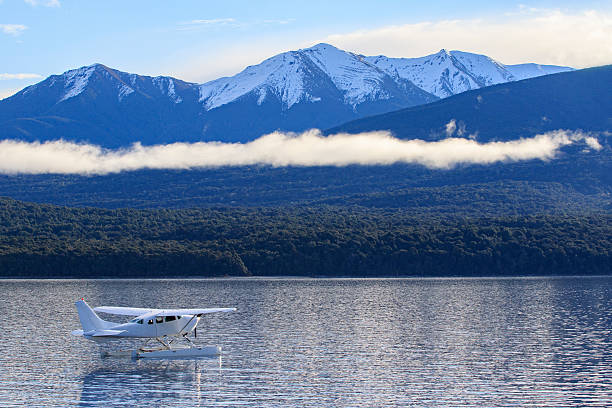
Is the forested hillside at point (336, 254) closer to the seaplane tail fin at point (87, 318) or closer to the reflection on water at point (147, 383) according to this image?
the seaplane tail fin at point (87, 318)

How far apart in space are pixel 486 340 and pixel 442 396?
80.0 ft

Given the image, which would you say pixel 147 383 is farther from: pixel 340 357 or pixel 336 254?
pixel 336 254

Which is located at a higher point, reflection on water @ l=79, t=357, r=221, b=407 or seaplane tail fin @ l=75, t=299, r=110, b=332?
seaplane tail fin @ l=75, t=299, r=110, b=332

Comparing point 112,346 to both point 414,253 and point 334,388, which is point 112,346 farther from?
point 414,253

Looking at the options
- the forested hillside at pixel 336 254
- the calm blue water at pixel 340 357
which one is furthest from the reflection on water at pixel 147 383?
the forested hillside at pixel 336 254

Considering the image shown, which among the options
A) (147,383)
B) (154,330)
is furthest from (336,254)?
(147,383)

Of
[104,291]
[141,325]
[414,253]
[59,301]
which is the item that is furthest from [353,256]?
[141,325]

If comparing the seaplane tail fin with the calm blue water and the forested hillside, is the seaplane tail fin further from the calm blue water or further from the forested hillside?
the forested hillside

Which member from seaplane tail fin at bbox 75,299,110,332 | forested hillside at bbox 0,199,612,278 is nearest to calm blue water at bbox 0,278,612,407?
seaplane tail fin at bbox 75,299,110,332

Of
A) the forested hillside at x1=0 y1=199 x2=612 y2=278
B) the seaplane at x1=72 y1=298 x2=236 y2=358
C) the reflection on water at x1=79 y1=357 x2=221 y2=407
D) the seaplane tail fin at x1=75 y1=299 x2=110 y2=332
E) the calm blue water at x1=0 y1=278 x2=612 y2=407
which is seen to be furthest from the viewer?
the forested hillside at x1=0 y1=199 x2=612 y2=278

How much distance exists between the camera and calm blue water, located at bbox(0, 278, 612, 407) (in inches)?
1917

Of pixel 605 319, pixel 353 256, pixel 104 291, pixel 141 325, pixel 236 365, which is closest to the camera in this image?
pixel 236 365

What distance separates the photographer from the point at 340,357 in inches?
2450

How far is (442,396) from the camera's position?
48.6m
